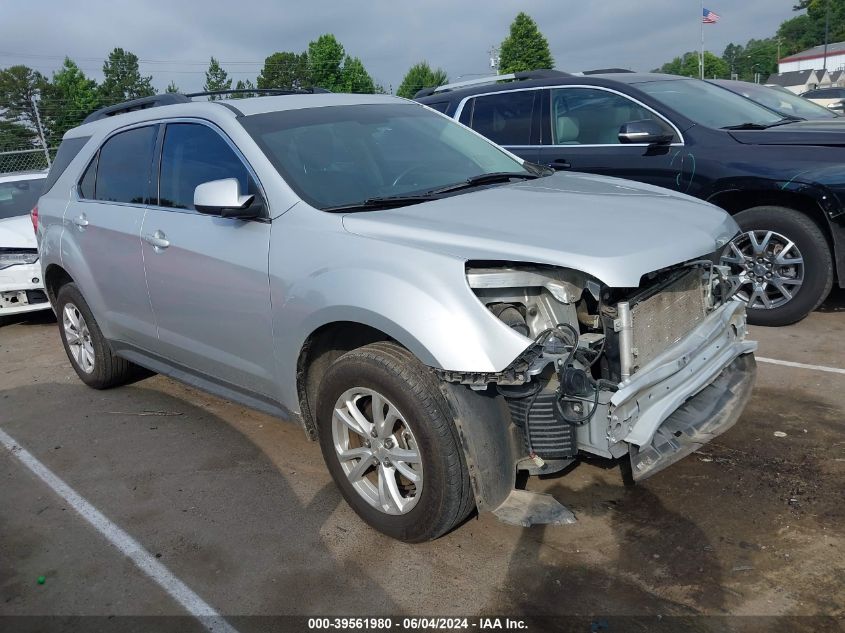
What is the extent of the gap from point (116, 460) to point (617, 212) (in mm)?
3176

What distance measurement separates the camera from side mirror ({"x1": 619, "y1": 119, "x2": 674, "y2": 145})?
5777mm

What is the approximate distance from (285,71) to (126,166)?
5064 centimetres

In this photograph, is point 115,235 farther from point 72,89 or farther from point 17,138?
point 72,89

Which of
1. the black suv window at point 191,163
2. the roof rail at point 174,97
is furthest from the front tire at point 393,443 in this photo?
the roof rail at point 174,97

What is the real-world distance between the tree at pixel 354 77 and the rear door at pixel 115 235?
45.5 m

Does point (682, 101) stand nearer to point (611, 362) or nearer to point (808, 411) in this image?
A: point (808, 411)

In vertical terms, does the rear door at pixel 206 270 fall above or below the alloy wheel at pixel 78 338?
above

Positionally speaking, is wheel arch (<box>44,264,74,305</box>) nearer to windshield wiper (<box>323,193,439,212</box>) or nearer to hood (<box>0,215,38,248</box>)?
hood (<box>0,215,38,248</box>)

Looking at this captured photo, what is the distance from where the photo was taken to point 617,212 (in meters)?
3.29

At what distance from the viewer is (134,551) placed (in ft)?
11.3

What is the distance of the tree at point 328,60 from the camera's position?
48500 mm

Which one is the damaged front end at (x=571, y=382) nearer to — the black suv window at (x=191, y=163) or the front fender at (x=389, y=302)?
the front fender at (x=389, y=302)

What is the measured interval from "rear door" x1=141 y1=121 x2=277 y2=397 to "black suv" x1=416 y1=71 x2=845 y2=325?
9.29 feet

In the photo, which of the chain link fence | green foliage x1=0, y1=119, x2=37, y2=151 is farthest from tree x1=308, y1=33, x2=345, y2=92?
the chain link fence
